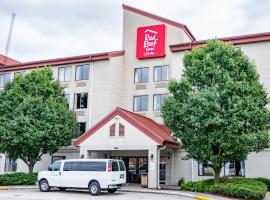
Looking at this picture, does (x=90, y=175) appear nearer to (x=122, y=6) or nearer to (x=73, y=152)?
(x=73, y=152)

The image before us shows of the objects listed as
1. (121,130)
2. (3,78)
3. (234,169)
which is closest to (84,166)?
(121,130)

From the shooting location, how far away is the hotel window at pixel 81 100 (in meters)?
32.9

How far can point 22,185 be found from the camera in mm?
26188

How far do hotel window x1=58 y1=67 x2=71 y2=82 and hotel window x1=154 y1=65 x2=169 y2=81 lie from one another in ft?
28.5

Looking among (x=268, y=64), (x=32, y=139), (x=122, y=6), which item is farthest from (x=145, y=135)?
(x=122, y=6)

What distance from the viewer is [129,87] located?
33438mm

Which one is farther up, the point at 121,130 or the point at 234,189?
the point at 121,130

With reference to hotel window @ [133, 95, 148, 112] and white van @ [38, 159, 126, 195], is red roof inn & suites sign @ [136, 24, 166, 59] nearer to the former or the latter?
hotel window @ [133, 95, 148, 112]

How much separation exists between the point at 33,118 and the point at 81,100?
258 inches

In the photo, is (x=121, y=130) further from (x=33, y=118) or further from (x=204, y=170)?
(x=204, y=170)

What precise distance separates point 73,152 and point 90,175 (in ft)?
39.3

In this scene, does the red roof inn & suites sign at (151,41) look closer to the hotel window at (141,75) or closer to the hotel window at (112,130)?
the hotel window at (141,75)

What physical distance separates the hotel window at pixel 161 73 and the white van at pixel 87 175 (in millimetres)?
12841

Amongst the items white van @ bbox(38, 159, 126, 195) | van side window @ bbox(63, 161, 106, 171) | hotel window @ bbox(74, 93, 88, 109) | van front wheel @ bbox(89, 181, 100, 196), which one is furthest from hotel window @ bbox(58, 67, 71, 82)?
van front wheel @ bbox(89, 181, 100, 196)
